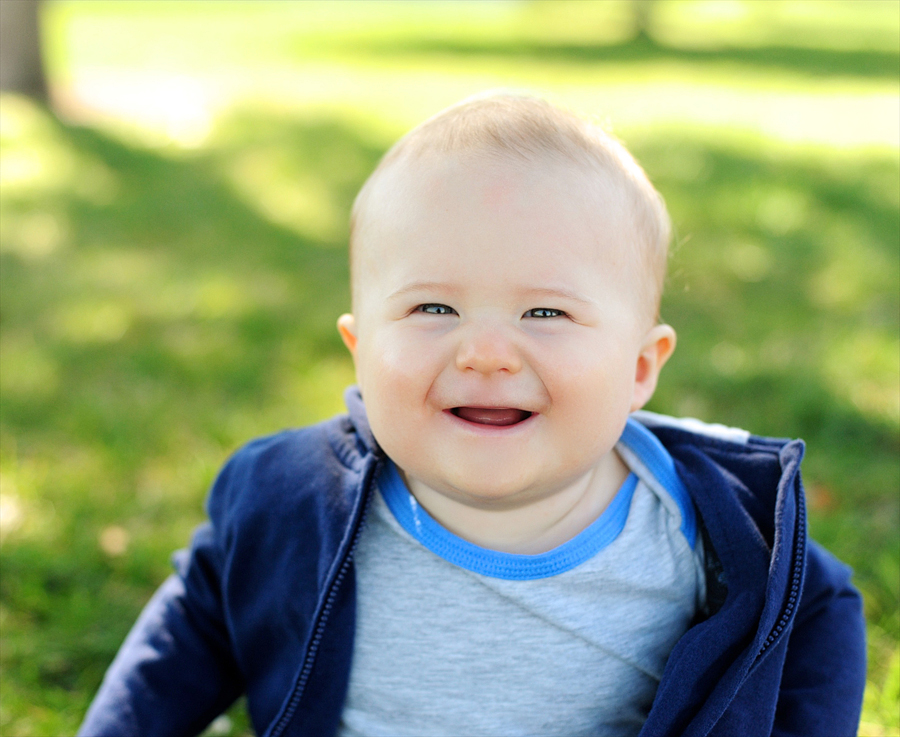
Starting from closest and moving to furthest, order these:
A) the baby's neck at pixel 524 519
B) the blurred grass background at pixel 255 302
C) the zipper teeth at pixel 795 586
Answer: the zipper teeth at pixel 795 586, the baby's neck at pixel 524 519, the blurred grass background at pixel 255 302

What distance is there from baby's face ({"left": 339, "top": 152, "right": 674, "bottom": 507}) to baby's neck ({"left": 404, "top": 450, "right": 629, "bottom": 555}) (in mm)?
104

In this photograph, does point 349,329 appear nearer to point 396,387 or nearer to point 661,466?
point 396,387

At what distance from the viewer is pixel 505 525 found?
174 cm

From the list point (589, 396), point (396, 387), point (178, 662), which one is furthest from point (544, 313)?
point (178, 662)

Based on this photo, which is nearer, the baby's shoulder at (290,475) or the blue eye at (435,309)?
the blue eye at (435,309)

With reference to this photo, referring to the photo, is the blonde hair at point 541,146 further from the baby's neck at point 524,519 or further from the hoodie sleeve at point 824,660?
the hoodie sleeve at point 824,660

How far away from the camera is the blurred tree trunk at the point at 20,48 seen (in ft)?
24.7

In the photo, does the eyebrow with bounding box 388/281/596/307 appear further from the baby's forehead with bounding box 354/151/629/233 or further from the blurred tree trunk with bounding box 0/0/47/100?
the blurred tree trunk with bounding box 0/0/47/100

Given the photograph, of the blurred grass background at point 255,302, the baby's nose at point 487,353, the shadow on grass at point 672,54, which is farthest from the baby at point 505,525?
the shadow on grass at point 672,54

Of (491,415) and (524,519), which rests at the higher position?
(491,415)

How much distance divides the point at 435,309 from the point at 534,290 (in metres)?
0.17

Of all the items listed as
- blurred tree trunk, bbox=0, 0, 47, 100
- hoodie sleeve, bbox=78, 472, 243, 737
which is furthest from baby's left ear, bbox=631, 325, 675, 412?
blurred tree trunk, bbox=0, 0, 47, 100

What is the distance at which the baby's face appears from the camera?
1.54m

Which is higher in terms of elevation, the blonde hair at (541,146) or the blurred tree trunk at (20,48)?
the blurred tree trunk at (20,48)
